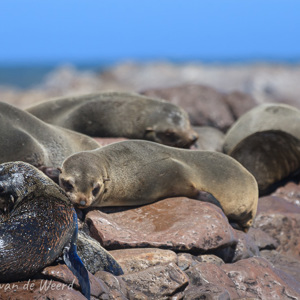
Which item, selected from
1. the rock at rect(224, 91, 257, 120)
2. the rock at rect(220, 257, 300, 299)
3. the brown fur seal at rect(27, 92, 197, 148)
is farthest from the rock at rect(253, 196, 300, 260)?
the rock at rect(224, 91, 257, 120)

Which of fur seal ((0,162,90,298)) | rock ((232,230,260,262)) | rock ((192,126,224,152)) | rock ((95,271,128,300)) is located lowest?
rock ((192,126,224,152))

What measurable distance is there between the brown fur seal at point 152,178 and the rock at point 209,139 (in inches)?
119

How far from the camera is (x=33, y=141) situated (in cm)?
799

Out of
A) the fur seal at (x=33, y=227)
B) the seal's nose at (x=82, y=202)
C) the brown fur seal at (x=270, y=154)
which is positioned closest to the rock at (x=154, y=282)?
the fur seal at (x=33, y=227)

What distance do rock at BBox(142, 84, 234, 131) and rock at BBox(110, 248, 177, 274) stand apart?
6.90 m

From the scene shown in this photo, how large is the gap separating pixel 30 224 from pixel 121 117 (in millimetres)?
5790

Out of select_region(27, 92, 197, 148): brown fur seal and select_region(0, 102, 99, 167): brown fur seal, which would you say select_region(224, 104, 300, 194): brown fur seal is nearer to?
select_region(27, 92, 197, 148): brown fur seal

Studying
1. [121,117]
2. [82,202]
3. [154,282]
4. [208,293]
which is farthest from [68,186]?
[121,117]

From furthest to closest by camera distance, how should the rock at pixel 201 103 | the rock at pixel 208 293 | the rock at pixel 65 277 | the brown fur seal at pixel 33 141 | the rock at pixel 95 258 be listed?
1. the rock at pixel 201 103
2. the brown fur seal at pixel 33 141
3. the rock at pixel 95 258
4. the rock at pixel 208 293
5. the rock at pixel 65 277

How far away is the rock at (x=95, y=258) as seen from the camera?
5.55 m

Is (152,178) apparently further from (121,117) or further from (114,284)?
(121,117)

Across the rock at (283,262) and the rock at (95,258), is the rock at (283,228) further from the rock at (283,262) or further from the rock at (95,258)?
the rock at (95,258)

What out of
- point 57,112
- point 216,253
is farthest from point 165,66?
point 216,253

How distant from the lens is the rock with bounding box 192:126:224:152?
11.1 meters
